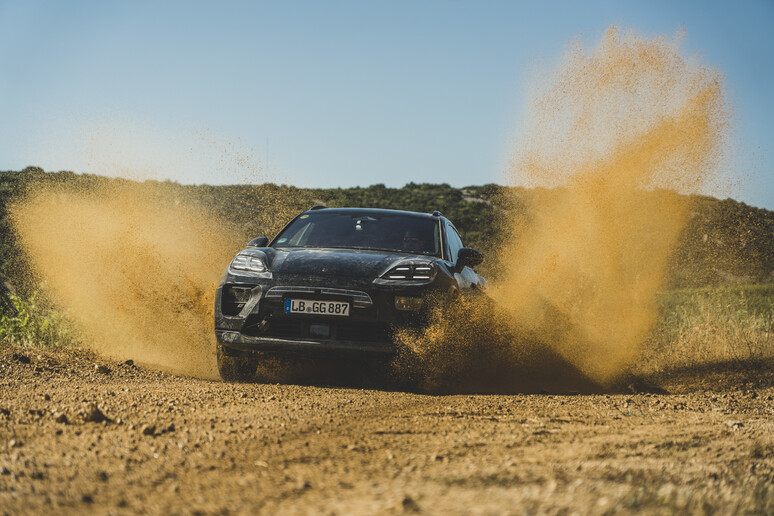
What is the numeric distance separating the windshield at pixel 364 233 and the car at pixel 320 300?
0.34 metres

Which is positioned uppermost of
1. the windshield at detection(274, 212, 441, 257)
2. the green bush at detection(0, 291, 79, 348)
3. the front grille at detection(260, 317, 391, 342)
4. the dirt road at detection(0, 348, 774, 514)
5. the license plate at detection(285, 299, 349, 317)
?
the windshield at detection(274, 212, 441, 257)

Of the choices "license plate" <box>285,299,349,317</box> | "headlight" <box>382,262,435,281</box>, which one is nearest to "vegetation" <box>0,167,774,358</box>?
"headlight" <box>382,262,435,281</box>

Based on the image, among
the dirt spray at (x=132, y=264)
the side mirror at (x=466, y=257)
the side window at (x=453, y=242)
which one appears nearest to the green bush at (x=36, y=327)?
the dirt spray at (x=132, y=264)

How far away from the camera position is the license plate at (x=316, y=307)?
251 inches

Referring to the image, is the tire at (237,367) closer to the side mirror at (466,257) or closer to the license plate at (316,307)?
the license plate at (316,307)

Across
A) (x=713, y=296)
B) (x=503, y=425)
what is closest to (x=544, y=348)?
(x=503, y=425)

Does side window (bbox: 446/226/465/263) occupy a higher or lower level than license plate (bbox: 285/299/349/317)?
higher

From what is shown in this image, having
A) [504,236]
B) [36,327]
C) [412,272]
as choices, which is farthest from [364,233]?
[36,327]

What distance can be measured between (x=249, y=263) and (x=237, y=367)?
1007mm

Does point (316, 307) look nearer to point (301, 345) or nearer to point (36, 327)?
point (301, 345)

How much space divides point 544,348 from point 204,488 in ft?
19.9

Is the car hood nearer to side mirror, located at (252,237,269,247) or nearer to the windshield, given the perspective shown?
the windshield

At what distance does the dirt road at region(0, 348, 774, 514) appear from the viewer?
8.54 ft

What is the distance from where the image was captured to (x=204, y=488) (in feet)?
9.12
